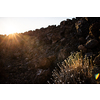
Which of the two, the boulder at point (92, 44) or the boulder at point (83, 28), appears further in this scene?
the boulder at point (83, 28)

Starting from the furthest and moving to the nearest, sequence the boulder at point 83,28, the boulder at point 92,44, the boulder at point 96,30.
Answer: the boulder at point 83,28, the boulder at point 96,30, the boulder at point 92,44

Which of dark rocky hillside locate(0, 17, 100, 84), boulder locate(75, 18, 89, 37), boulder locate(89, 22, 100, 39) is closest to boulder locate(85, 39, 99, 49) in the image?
dark rocky hillside locate(0, 17, 100, 84)

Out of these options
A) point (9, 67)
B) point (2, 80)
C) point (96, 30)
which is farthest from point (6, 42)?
point (96, 30)

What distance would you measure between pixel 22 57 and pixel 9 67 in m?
1.56

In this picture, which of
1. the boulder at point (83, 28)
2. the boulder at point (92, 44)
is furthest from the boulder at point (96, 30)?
the boulder at point (83, 28)

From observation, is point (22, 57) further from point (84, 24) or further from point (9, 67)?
point (84, 24)

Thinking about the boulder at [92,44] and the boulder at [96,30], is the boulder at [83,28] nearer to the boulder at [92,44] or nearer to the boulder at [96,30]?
the boulder at [96,30]

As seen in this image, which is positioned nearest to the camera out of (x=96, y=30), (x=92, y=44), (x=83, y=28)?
(x=92, y=44)

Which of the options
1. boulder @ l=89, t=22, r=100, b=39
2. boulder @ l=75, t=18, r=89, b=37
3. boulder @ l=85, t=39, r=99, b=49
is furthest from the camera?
boulder @ l=75, t=18, r=89, b=37

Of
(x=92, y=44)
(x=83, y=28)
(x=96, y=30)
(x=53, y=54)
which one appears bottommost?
(x=53, y=54)

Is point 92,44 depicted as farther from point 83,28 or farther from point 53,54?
point 53,54

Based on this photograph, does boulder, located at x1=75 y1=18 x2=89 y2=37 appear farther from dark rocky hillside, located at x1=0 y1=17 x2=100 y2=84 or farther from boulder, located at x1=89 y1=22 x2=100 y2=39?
boulder, located at x1=89 y1=22 x2=100 y2=39

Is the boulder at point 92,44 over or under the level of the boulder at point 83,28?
under

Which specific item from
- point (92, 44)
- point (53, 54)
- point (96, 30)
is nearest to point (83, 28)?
point (96, 30)
